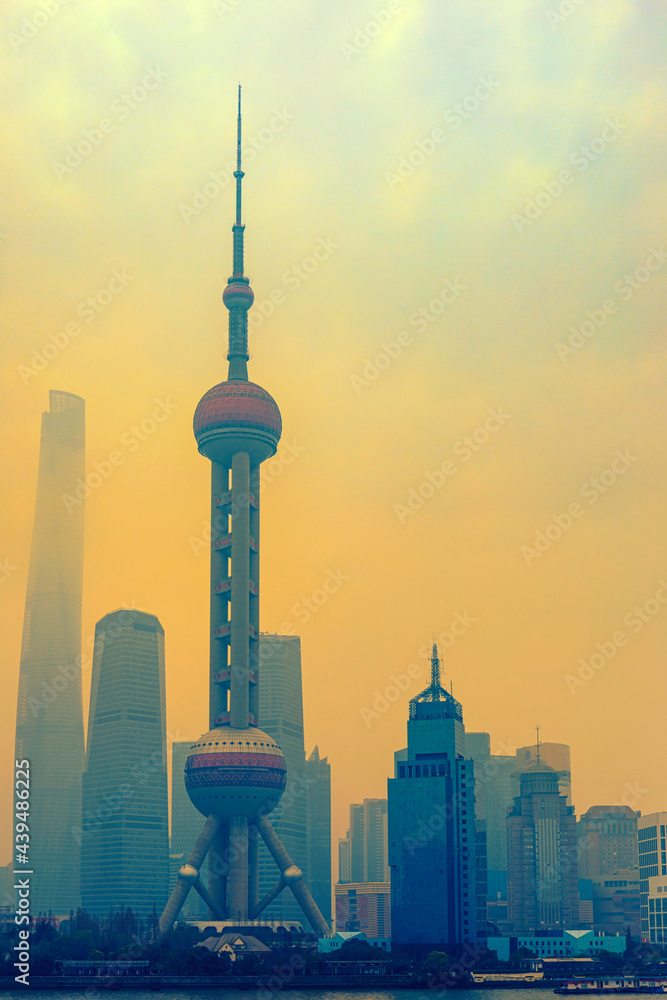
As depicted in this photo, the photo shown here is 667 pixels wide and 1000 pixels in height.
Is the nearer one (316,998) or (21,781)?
(21,781)

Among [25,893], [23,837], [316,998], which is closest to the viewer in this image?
[23,837]

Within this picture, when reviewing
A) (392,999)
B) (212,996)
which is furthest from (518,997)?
(212,996)

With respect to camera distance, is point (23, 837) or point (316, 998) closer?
point (23, 837)

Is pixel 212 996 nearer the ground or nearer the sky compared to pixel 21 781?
nearer the ground

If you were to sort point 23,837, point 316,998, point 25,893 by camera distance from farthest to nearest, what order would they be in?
point 316,998 → point 25,893 → point 23,837

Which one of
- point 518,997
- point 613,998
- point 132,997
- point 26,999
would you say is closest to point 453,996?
point 518,997

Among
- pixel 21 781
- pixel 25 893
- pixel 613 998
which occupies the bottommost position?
pixel 613 998

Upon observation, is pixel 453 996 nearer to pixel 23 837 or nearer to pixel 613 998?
pixel 613 998

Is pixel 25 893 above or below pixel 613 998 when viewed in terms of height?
above

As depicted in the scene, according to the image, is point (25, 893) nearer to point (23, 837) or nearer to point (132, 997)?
point (132, 997)
